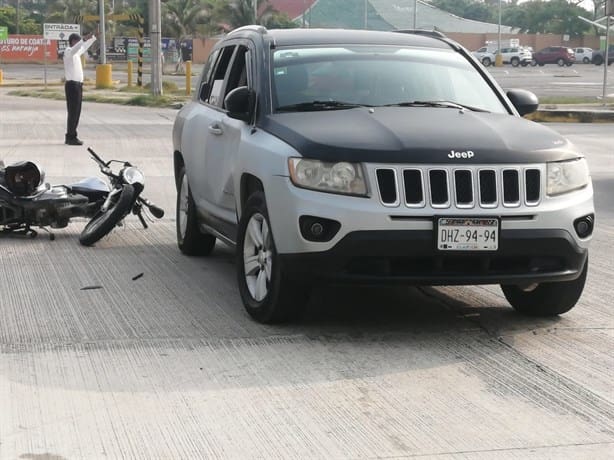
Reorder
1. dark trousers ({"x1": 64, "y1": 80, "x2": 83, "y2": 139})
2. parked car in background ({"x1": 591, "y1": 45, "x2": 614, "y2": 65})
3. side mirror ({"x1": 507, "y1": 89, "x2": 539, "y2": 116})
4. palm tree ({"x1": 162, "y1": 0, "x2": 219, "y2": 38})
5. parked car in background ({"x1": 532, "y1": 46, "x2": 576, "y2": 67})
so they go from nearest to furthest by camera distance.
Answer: side mirror ({"x1": 507, "y1": 89, "x2": 539, "y2": 116})
dark trousers ({"x1": 64, "y1": 80, "x2": 83, "y2": 139})
palm tree ({"x1": 162, "y1": 0, "x2": 219, "y2": 38})
parked car in background ({"x1": 532, "y1": 46, "x2": 576, "y2": 67})
parked car in background ({"x1": 591, "y1": 45, "x2": 614, "y2": 65})

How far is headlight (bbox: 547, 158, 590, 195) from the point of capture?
6.47m

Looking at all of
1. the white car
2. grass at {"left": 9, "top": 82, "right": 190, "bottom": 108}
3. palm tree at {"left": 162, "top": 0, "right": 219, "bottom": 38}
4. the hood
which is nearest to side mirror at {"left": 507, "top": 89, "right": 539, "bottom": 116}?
the hood

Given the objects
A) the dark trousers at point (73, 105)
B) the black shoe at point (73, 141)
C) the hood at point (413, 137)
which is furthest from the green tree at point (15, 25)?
the hood at point (413, 137)

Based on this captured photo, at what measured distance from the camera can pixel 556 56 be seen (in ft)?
290

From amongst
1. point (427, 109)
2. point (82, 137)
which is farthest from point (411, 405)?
point (82, 137)

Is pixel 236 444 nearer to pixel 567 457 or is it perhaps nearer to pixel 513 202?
pixel 567 457

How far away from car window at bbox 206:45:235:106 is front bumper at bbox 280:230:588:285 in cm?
246

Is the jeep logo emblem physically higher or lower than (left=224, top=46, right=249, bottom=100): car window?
lower

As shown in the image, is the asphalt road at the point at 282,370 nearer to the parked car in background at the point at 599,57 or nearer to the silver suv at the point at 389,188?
the silver suv at the point at 389,188

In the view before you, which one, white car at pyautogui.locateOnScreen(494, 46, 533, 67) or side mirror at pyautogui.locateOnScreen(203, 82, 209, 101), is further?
white car at pyautogui.locateOnScreen(494, 46, 533, 67)

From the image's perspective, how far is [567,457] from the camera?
4.56 metres

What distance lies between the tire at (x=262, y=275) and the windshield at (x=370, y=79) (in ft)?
2.64

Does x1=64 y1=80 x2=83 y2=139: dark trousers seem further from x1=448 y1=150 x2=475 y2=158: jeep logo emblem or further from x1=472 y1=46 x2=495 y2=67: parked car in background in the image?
x1=472 y1=46 x2=495 y2=67: parked car in background

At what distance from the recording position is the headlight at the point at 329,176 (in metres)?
6.20
